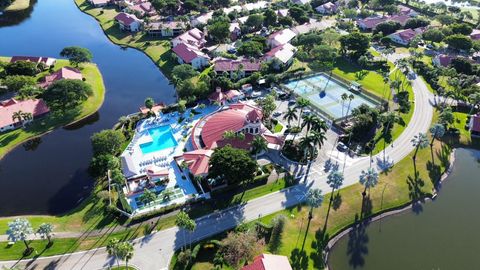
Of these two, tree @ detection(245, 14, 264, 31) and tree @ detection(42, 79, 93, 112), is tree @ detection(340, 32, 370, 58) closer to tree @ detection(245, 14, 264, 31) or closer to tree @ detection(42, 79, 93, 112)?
tree @ detection(245, 14, 264, 31)

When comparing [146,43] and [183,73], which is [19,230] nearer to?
[183,73]

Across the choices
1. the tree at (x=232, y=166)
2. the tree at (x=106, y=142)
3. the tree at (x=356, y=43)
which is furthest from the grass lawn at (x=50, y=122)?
the tree at (x=356, y=43)

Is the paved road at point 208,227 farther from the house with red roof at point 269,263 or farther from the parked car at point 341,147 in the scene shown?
the house with red roof at point 269,263

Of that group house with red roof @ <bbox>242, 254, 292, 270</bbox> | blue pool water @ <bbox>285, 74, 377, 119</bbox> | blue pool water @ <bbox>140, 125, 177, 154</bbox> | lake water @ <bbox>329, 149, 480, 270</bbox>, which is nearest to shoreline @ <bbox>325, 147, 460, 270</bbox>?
lake water @ <bbox>329, 149, 480, 270</bbox>

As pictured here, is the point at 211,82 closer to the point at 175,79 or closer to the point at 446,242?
the point at 175,79

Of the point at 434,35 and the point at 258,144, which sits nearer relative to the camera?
the point at 258,144

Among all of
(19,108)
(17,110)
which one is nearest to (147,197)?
(17,110)

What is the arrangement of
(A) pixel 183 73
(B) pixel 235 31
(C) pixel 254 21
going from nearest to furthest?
(A) pixel 183 73 < (B) pixel 235 31 < (C) pixel 254 21

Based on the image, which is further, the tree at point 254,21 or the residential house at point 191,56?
the tree at point 254,21
